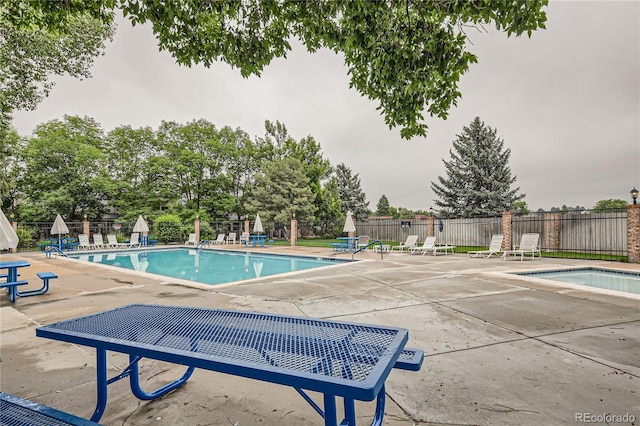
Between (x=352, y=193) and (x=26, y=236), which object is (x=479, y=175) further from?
(x=26, y=236)

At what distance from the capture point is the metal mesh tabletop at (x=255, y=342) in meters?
1.31

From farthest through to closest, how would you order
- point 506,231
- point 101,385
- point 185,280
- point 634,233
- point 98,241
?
1. point 98,241
2. point 506,231
3. point 634,233
4. point 185,280
5. point 101,385

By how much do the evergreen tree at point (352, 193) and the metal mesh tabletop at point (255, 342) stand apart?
3410cm

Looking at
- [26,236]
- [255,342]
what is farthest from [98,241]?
[255,342]

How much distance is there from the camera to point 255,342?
175cm

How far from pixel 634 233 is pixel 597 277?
313cm

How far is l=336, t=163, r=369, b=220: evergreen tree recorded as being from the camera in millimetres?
36375

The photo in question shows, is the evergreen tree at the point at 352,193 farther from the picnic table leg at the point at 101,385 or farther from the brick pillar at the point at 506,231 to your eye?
the picnic table leg at the point at 101,385

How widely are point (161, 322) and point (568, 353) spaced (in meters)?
3.67

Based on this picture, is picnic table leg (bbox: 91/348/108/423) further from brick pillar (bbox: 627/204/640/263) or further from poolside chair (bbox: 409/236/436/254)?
brick pillar (bbox: 627/204/640/263)

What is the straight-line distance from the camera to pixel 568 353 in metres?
3.01

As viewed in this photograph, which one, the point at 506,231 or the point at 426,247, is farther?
the point at 506,231

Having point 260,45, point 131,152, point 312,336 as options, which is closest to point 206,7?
point 260,45

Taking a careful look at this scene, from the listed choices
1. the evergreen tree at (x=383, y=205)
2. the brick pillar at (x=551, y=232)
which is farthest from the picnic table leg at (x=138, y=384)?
the evergreen tree at (x=383, y=205)
